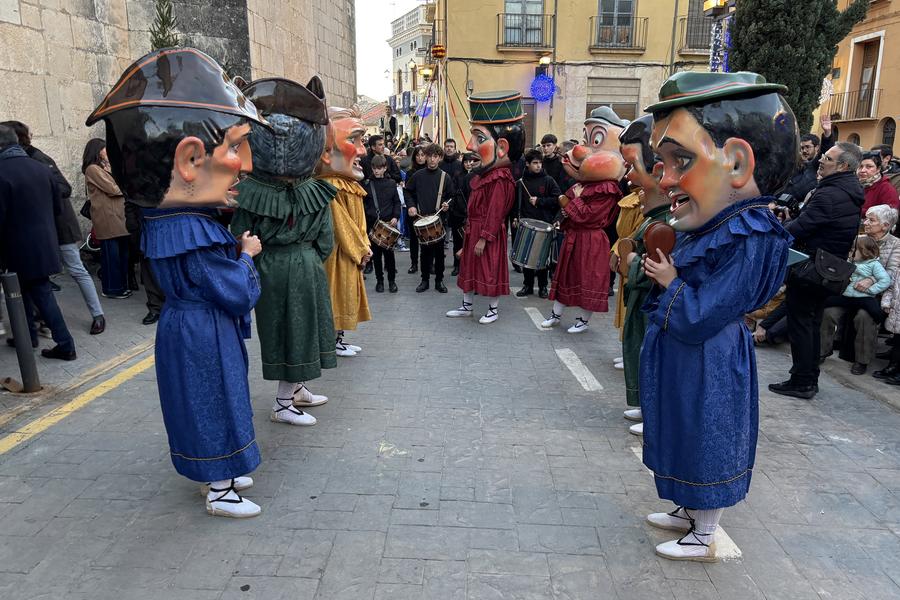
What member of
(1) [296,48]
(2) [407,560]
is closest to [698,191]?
(2) [407,560]

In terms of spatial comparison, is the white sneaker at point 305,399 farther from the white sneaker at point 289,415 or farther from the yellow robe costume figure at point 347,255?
the yellow robe costume figure at point 347,255

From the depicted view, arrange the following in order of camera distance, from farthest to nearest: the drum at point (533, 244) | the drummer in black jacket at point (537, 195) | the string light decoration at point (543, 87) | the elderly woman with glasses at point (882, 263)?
the string light decoration at point (543, 87), the drummer in black jacket at point (537, 195), the drum at point (533, 244), the elderly woman with glasses at point (882, 263)

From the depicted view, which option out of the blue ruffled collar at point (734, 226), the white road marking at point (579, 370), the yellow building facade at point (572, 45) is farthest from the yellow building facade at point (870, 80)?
the blue ruffled collar at point (734, 226)

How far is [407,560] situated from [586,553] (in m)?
0.89

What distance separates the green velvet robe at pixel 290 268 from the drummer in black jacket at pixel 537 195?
15.0ft

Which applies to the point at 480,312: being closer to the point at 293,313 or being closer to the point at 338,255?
the point at 338,255

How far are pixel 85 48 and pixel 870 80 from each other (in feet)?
81.4

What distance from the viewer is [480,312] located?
7.86 m

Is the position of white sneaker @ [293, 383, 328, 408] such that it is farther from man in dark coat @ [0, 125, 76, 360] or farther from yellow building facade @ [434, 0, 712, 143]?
yellow building facade @ [434, 0, 712, 143]

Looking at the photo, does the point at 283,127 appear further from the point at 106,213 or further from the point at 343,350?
the point at 106,213

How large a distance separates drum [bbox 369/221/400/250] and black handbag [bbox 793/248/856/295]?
456 cm

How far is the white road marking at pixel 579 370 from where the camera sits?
17.5 feet

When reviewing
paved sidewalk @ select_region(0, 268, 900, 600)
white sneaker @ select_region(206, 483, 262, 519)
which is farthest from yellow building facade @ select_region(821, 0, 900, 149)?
white sneaker @ select_region(206, 483, 262, 519)

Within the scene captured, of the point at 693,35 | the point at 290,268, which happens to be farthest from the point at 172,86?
the point at 693,35
